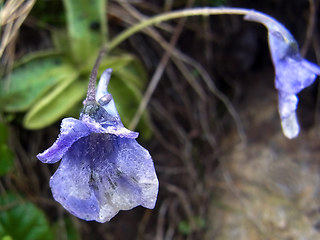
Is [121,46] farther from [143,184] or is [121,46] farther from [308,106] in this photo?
[143,184]

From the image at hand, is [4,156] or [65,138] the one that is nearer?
[65,138]

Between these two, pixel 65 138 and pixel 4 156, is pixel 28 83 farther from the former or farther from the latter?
pixel 65 138

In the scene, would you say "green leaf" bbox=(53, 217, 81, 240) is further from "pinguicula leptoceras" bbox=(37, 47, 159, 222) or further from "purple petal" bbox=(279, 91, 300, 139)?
"purple petal" bbox=(279, 91, 300, 139)

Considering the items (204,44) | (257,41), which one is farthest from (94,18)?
(257,41)

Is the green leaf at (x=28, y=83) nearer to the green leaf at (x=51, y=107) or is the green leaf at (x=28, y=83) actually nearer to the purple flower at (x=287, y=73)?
the green leaf at (x=51, y=107)

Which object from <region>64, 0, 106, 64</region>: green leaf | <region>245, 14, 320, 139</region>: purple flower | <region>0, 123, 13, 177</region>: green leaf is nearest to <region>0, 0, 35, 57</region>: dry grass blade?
<region>64, 0, 106, 64</region>: green leaf

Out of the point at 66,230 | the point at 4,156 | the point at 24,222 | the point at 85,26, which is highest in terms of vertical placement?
the point at 85,26

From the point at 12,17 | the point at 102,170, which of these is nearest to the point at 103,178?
the point at 102,170
